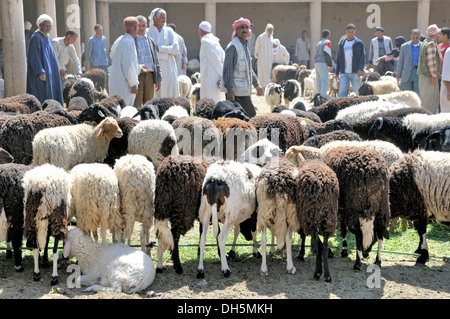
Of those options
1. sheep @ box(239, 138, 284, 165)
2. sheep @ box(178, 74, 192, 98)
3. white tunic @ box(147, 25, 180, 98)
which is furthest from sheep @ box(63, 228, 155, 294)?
sheep @ box(178, 74, 192, 98)

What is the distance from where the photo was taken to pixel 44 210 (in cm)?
481

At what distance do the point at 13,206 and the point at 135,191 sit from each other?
104 centimetres

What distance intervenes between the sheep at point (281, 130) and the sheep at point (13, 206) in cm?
317

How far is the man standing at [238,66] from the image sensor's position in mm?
9023

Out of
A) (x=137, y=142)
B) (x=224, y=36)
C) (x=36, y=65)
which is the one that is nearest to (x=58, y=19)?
(x=224, y=36)

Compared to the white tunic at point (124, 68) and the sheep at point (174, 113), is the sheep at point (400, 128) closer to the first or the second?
the sheep at point (174, 113)

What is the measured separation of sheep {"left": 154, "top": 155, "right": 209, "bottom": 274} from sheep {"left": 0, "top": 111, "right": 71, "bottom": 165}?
2619 mm

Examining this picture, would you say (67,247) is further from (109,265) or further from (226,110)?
(226,110)

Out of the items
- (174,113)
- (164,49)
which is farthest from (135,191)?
(164,49)

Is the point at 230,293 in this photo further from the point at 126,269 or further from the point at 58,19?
the point at 58,19

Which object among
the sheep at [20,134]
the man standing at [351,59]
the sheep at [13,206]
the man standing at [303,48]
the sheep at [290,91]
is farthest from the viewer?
the man standing at [303,48]

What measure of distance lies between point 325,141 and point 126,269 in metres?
3.00

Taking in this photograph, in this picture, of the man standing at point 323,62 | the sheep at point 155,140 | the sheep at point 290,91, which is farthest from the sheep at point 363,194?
the man standing at point 323,62

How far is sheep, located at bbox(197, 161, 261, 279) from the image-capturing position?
5012mm
